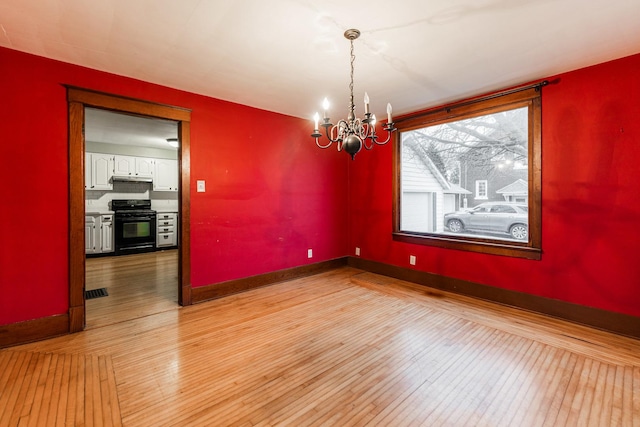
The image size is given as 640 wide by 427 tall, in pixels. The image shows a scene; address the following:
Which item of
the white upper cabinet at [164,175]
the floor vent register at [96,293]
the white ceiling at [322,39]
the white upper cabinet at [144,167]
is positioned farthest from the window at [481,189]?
the white upper cabinet at [144,167]

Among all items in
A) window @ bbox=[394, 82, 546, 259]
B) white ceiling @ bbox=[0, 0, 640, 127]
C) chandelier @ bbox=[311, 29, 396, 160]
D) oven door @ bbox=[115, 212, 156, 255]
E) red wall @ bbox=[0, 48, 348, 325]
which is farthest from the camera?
oven door @ bbox=[115, 212, 156, 255]

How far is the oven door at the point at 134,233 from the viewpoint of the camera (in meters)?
6.27

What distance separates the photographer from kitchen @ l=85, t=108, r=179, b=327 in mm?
4582

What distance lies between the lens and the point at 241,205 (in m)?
4.00

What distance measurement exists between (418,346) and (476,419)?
84 centimetres

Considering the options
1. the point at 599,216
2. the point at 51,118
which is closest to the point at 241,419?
the point at 51,118

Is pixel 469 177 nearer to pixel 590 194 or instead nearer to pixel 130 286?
pixel 590 194

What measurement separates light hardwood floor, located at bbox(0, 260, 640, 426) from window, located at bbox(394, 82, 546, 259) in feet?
3.16

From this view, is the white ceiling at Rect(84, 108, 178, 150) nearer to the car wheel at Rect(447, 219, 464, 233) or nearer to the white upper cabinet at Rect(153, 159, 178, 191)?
the white upper cabinet at Rect(153, 159, 178, 191)

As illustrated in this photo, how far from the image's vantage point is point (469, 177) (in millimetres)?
3924

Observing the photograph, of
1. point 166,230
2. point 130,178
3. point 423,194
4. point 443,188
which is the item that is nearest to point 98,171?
point 130,178

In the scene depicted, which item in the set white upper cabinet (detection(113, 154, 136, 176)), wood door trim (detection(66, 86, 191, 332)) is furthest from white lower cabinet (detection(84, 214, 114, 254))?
wood door trim (detection(66, 86, 191, 332))

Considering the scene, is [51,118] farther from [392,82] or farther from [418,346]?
[418,346]

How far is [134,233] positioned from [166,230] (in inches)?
27.5
